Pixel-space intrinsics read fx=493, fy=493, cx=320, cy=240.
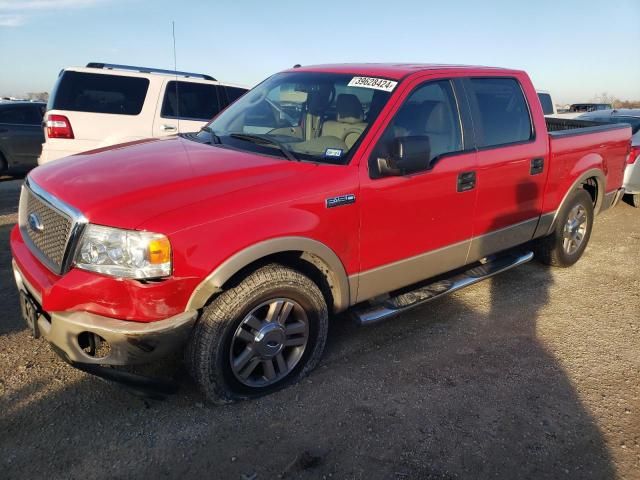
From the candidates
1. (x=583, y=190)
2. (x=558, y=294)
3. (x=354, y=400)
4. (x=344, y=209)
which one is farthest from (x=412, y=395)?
(x=583, y=190)

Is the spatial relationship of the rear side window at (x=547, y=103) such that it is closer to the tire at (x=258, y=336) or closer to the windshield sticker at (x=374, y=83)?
the windshield sticker at (x=374, y=83)

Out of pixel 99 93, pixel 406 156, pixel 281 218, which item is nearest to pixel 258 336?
pixel 281 218

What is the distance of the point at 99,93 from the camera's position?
6.84 m

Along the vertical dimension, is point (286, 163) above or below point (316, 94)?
below

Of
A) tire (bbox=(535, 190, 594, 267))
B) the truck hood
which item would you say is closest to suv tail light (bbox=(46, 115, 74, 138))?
the truck hood

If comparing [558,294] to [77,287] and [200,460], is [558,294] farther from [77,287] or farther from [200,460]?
[77,287]

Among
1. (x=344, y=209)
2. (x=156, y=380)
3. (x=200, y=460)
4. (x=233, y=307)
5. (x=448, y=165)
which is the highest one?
(x=448, y=165)

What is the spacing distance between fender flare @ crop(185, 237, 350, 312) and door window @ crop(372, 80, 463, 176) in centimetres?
80

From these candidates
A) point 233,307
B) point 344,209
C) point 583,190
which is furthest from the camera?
point 583,190

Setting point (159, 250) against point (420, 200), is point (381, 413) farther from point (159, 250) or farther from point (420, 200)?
point (159, 250)

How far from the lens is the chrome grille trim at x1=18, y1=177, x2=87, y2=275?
245 cm

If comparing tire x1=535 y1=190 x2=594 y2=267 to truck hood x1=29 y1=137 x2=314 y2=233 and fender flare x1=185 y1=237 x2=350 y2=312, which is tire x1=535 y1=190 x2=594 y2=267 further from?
truck hood x1=29 y1=137 x2=314 y2=233

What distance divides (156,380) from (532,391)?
226cm

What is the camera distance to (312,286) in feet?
9.67
